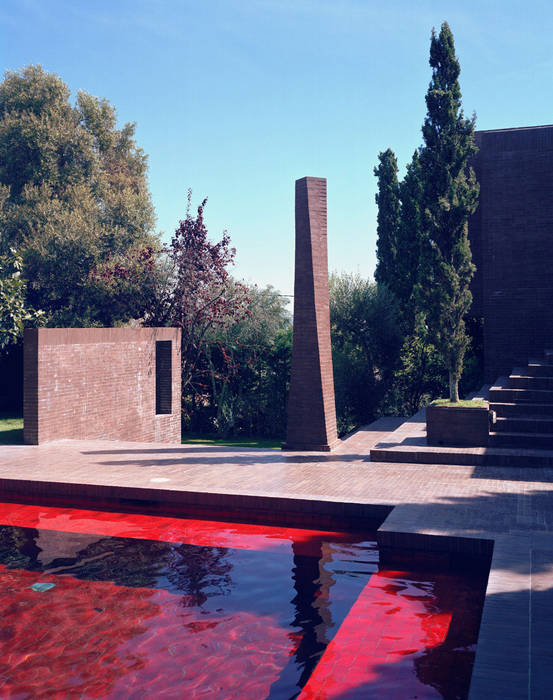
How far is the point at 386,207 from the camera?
2377 centimetres

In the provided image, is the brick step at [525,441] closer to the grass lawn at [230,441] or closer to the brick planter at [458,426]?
the brick planter at [458,426]

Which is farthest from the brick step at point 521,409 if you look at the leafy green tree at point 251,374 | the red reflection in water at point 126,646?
the leafy green tree at point 251,374

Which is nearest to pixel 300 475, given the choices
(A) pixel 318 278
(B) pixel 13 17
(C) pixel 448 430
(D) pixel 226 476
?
(D) pixel 226 476

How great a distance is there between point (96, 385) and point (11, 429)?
3.97 metres

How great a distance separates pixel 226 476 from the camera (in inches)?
382

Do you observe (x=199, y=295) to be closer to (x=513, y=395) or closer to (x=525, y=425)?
(x=513, y=395)

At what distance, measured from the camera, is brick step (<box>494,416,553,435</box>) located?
11.1 meters

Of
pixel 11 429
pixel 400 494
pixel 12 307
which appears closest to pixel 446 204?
pixel 400 494

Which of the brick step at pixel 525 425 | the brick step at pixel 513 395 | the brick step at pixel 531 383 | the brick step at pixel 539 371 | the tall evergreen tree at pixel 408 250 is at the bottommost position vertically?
the brick step at pixel 525 425

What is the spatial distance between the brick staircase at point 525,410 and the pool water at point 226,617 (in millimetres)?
4420

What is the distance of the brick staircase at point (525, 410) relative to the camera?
10953 mm

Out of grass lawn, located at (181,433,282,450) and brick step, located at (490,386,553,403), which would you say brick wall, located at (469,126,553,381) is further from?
grass lawn, located at (181,433,282,450)

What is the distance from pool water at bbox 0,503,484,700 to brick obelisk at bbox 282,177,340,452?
4065 mm

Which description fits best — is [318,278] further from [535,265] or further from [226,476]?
[535,265]
